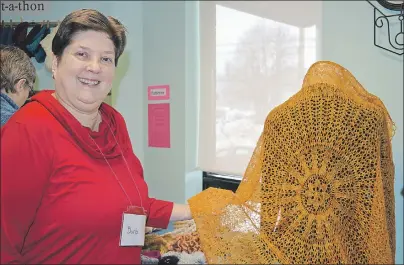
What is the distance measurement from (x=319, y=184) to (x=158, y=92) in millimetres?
896

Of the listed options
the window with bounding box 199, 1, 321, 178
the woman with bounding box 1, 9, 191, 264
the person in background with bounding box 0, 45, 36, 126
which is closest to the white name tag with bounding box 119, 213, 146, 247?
the woman with bounding box 1, 9, 191, 264

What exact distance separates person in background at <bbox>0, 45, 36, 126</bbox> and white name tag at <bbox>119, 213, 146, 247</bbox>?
40cm

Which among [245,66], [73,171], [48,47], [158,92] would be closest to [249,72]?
[245,66]

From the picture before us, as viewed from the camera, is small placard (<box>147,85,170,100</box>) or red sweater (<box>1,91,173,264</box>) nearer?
red sweater (<box>1,91,173,264</box>)

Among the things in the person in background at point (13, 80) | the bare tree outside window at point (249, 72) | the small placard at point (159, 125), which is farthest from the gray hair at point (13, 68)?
the bare tree outside window at point (249, 72)

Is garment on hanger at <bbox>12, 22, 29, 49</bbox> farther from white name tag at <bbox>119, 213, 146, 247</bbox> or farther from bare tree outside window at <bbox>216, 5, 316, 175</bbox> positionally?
bare tree outside window at <bbox>216, 5, 316, 175</bbox>

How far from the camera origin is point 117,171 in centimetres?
112

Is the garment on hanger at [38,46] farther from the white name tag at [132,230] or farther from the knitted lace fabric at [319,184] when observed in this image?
the knitted lace fabric at [319,184]

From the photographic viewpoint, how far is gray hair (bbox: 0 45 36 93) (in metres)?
1.12

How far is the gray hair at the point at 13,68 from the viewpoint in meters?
1.12

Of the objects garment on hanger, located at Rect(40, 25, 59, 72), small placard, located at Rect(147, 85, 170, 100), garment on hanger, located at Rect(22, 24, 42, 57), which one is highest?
garment on hanger, located at Rect(22, 24, 42, 57)

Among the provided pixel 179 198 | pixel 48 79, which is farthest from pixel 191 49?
pixel 48 79

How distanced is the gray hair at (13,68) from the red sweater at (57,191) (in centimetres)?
14

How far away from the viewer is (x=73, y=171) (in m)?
1.01
